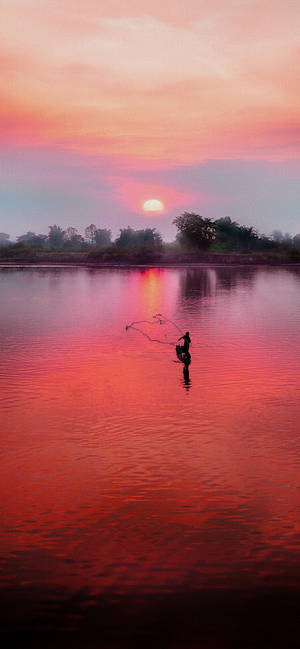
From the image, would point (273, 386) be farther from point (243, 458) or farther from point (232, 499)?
point (232, 499)

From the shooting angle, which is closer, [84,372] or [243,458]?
Result: [243,458]

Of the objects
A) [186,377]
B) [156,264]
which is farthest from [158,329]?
[156,264]

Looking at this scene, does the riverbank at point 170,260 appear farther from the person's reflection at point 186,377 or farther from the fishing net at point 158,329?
the person's reflection at point 186,377

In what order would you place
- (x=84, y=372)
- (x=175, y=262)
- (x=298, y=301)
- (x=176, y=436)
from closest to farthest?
(x=176, y=436)
(x=84, y=372)
(x=298, y=301)
(x=175, y=262)

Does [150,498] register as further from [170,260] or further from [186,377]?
[170,260]

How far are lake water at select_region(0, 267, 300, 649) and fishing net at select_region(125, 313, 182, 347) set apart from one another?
26.6 ft

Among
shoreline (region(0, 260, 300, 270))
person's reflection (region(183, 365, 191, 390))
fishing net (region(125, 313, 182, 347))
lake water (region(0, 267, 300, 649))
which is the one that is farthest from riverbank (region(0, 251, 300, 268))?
person's reflection (region(183, 365, 191, 390))

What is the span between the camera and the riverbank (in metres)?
182

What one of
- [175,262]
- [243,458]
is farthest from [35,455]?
[175,262]

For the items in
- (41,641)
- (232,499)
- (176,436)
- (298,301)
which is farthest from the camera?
(298,301)

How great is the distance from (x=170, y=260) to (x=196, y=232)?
38.3ft

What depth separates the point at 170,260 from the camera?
614 feet

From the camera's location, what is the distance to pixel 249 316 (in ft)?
180

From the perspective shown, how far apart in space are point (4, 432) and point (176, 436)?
5301 mm
